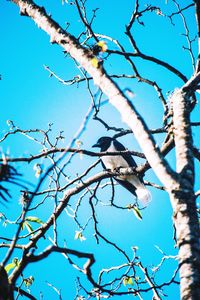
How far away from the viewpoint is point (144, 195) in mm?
5590

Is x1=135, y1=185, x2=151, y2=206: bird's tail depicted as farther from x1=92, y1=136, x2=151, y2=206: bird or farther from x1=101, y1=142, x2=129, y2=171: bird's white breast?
x1=101, y1=142, x2=129, y2=171: bird's white breast

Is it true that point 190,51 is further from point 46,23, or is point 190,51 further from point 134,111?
point 134,111

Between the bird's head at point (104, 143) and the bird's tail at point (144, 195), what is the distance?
1574mm

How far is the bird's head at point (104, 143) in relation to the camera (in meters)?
7.12

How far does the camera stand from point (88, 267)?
5.27 ft

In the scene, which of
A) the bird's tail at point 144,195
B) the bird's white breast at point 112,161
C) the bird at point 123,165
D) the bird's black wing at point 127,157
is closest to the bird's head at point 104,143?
the bird at point 123,165

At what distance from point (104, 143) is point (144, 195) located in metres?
1.93

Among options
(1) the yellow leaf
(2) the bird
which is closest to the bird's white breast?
(2) the bird

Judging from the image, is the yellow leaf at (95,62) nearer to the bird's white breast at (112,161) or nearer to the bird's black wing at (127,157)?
the bird's white breast at (112,161)

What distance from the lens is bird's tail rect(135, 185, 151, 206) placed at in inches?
217

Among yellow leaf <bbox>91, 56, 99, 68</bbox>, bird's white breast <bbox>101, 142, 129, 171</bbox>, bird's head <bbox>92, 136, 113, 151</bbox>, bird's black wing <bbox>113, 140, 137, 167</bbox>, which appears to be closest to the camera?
yellow leaf <bbox>91, 56, 99, 68</bbox>

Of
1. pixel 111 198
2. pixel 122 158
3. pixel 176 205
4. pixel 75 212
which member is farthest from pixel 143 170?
pixel 122 158

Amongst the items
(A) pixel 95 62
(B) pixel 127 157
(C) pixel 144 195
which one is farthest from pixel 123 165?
(A) pixel 95 62

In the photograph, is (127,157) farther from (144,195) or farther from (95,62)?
(95,62)
